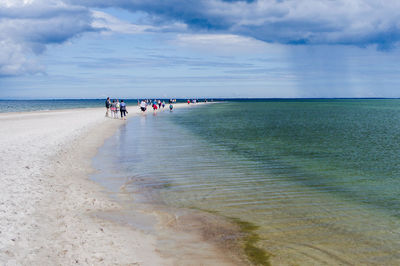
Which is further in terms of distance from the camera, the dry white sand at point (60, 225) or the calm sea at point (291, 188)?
the calm sea at point (291, 188)

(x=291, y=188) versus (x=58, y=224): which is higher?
(x=58, y=224)

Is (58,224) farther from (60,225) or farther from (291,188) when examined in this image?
(291,188)

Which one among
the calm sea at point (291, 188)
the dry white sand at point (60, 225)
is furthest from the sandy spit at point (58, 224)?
the calm sea at point (291, 188)

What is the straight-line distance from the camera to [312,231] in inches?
307

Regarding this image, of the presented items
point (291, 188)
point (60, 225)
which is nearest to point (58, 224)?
point (60, 225)

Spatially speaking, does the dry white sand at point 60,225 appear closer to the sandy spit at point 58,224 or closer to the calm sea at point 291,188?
the sandy spit at point 58,224

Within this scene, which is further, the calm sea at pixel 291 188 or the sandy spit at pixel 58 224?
the calm sea at pixel 291 188

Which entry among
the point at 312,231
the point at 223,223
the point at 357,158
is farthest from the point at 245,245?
the point at 357,158

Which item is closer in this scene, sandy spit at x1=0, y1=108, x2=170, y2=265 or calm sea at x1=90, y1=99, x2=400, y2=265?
sandy spit at x1=0, y1=108, x2=170, y2=265

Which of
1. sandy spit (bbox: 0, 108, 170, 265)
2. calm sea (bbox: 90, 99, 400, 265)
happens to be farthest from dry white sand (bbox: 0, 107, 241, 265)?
calm sea (bbox: 90, 99, 400, 265)

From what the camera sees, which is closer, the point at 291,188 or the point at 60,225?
the point at 60,225

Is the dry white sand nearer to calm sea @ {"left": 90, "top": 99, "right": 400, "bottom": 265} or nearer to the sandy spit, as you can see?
the sandy spit

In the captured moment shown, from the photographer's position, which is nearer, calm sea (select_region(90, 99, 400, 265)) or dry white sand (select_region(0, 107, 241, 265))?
dry white sand (select_region(0, 107, 241, 265))

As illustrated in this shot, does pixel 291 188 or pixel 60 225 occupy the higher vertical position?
pixel 60 225
